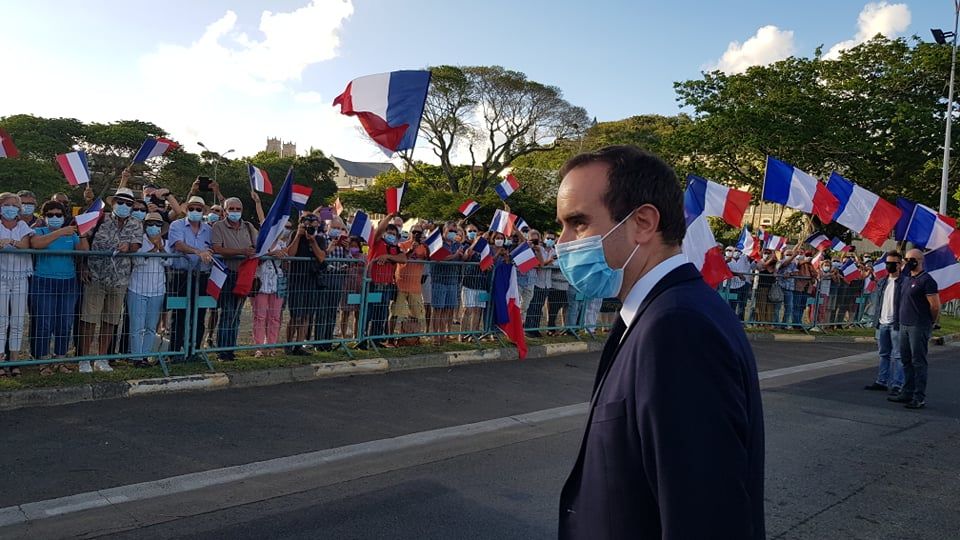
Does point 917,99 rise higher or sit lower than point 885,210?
higher

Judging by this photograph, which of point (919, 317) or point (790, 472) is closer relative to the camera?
point (790, 472)

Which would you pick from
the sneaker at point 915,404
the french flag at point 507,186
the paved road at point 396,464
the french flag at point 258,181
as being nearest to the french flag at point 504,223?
the french flag at point 507,186

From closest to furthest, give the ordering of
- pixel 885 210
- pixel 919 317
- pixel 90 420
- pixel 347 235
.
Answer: pixel 90 420 < pixel 919 317 < pixel 885 210 < pixel 347 235

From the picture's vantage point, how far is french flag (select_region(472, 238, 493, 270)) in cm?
1139

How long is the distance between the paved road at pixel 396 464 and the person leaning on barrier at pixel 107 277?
3.45 ft

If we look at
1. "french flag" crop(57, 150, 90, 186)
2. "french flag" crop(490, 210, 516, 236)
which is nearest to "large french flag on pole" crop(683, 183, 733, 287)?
"french flag" crop(490, 210, 516, 236)

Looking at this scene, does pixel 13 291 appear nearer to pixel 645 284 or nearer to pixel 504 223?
pixel 645 284

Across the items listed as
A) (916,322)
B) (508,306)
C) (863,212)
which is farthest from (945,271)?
(508,306)

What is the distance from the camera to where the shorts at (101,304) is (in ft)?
25.0

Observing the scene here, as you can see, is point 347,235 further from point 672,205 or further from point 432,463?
point 672,205

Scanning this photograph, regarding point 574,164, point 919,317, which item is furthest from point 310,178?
point 574,164

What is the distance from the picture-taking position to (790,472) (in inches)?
237

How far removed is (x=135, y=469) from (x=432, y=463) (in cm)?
225

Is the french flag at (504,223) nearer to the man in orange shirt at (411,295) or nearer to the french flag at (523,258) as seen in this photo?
the french flag at (523,258)
